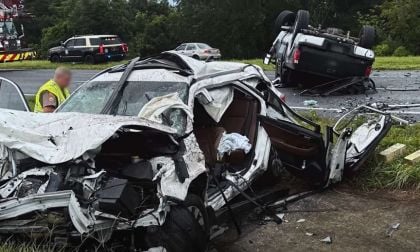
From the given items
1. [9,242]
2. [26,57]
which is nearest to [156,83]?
[9,242]

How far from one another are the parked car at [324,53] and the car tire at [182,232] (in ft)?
28.2

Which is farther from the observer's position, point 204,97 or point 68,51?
point 68,51

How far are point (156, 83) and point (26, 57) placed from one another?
733 inches

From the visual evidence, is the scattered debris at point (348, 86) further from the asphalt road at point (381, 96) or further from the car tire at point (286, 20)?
the car tire at point (286, 20)

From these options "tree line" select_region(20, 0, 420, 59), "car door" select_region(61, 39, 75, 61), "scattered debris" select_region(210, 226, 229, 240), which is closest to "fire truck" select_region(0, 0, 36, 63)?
"car door" select_region(61, 39, 75, 61)

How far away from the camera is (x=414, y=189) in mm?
6254

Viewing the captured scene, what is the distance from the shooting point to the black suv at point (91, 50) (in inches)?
1225

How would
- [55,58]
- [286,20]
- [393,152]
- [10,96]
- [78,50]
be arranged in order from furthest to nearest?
1. [55,58]
2. [78,50]
3. [286,20]
4. [393,152]
5. [10,96]

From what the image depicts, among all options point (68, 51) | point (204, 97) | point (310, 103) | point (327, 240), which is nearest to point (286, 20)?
point (310, 103)

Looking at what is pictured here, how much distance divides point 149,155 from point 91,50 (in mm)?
27646

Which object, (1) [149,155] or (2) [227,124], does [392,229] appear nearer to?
(2) [227,124]

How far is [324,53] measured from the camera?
1227 cm

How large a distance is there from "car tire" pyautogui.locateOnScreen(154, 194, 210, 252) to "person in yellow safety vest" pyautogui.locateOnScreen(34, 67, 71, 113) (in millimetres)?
2999

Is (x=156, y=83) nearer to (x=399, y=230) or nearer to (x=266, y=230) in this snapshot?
(x=266, y=230)
